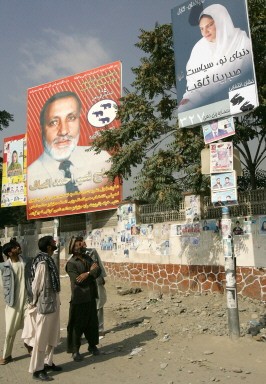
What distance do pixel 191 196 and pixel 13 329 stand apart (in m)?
5.71

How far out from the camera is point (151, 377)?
4871 millimetres

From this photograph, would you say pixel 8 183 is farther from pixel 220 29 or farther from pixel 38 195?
pixel 220 29

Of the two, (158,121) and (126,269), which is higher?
(158,121)

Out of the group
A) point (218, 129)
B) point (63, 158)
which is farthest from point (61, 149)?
point (218, 129)

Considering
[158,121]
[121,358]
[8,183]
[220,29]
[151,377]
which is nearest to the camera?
[151,377]

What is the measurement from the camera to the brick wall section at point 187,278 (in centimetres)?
858

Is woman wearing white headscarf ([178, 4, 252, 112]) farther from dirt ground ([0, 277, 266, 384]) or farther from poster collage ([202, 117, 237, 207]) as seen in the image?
dirt ground ([0, 277, 266, 384])

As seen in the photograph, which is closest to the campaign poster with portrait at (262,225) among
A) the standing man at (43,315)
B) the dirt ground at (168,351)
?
the dirt ground at (168,351)

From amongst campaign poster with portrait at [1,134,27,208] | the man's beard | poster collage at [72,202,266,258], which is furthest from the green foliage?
campaign poster with portrait at [1,134,27,208]

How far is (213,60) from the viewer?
22.4 ft

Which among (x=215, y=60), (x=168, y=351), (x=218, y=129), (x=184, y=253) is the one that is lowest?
(x=168, y=351)

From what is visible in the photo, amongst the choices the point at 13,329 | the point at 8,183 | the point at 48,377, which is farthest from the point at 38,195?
the point at 48,377

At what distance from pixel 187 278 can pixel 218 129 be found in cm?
461

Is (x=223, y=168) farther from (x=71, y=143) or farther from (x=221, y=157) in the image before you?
(x=71, y=143)
